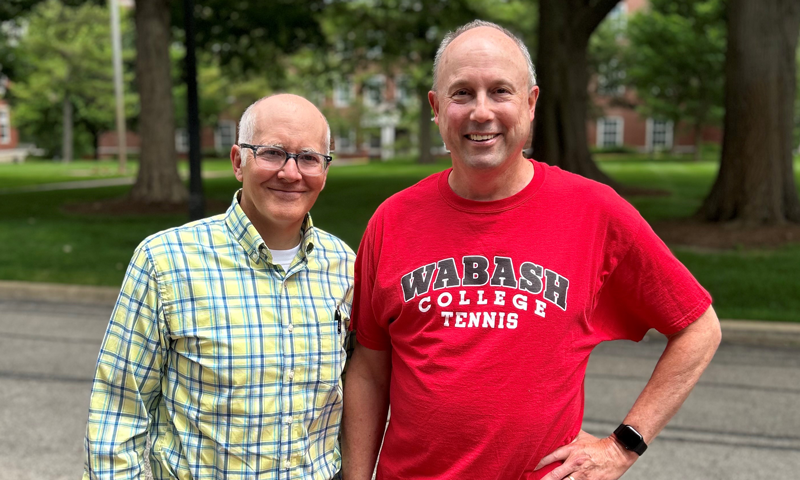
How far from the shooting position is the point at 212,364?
2.10m

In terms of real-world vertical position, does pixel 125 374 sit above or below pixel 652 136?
below

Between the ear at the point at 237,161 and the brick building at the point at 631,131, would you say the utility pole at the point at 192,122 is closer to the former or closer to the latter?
the ear at the point at 237,161

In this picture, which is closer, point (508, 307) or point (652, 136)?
point (508, 307)

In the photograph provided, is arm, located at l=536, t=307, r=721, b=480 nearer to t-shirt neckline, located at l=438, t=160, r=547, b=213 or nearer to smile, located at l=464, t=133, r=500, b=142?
t-shirt neckline, located at l=438, t=160, r=547, b=213

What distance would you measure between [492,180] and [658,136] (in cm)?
5743

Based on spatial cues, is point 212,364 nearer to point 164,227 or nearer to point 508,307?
point 508,307

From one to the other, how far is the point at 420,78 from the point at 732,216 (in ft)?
88.9

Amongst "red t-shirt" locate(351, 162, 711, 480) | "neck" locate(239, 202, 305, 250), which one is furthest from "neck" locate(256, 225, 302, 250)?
"red t-shirt" locate(351, 162, 711, 480)

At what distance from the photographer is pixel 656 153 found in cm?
5262

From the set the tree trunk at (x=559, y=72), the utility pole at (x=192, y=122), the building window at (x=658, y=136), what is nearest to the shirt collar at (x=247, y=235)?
the utility pole at (x=192, y=122)

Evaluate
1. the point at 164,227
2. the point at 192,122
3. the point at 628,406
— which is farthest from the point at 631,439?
the point at 164,227

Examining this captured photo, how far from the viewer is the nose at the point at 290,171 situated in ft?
7.03

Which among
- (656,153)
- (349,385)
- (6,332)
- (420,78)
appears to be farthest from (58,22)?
(349,385)

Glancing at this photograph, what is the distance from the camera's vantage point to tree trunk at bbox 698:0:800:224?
11.1 m
